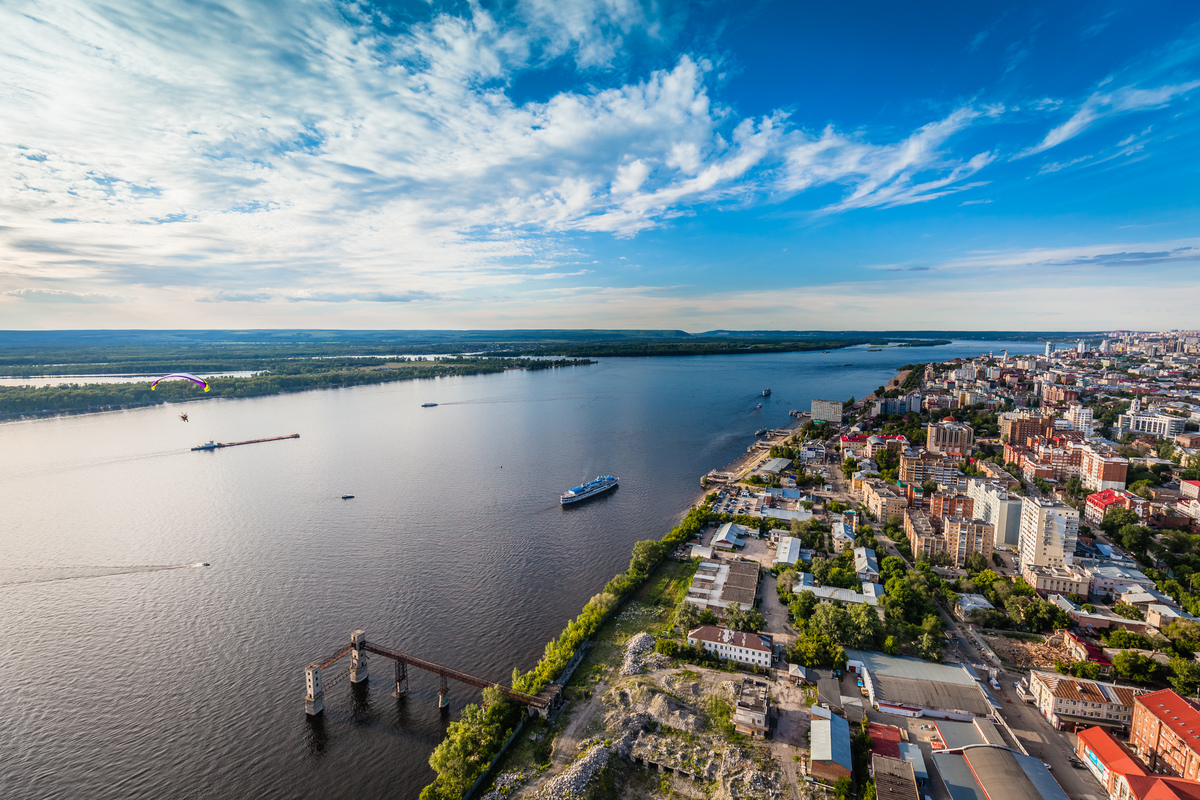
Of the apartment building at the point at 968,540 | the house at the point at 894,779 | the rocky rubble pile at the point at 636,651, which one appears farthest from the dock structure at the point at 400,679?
the apartment building at the point at 968,540

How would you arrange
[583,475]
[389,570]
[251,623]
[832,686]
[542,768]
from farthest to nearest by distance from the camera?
1. [583,475]
2. [389,570]
3. [251,623]
4. [832,686]
5. [542,768]

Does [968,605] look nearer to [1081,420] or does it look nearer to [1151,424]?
[1081,420]

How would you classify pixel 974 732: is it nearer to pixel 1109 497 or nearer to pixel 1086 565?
pixel 1086 565

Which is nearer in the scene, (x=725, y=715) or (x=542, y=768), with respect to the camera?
(x=542, y=768)

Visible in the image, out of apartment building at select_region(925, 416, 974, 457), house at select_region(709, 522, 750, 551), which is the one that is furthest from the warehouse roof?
apartment building at select_region(925, 416, 974, 457)

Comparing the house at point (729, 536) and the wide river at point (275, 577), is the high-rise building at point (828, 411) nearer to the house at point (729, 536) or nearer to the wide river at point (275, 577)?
the wide river at point (275, 577)

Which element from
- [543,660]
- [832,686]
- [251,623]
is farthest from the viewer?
[251,623]

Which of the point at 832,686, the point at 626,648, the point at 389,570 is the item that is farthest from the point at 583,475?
the point at 832,686
